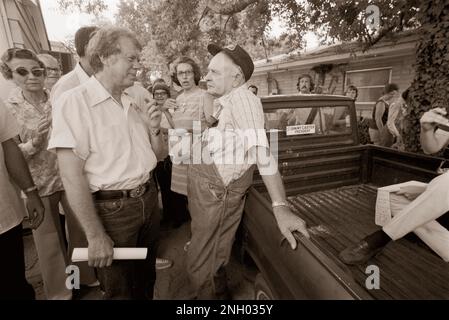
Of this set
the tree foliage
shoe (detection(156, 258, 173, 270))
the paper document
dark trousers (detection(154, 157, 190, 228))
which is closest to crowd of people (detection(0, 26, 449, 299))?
the paper document

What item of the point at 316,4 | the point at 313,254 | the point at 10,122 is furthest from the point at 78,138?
the point at 316,4

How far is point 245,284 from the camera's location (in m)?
2.97

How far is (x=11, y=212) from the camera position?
5.65 feet

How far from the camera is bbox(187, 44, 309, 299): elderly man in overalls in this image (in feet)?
5.87

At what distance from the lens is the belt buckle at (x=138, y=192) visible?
5.80ft

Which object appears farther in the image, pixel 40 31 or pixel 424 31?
pixel 40 31

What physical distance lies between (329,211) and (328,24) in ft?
23.0

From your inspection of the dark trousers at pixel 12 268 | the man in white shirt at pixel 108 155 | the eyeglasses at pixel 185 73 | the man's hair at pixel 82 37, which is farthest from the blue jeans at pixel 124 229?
the eyeglasses at pixel 185 73

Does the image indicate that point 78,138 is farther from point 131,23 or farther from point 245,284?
point 131,23

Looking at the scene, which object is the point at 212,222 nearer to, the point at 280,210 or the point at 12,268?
the point at 280,210

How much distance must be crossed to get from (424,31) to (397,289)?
4616mm

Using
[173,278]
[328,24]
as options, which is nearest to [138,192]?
[173,278]

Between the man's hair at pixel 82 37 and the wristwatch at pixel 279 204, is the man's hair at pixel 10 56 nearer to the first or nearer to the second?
the man's hair at pixel 82 37

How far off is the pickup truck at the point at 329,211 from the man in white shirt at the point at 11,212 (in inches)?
65.7
